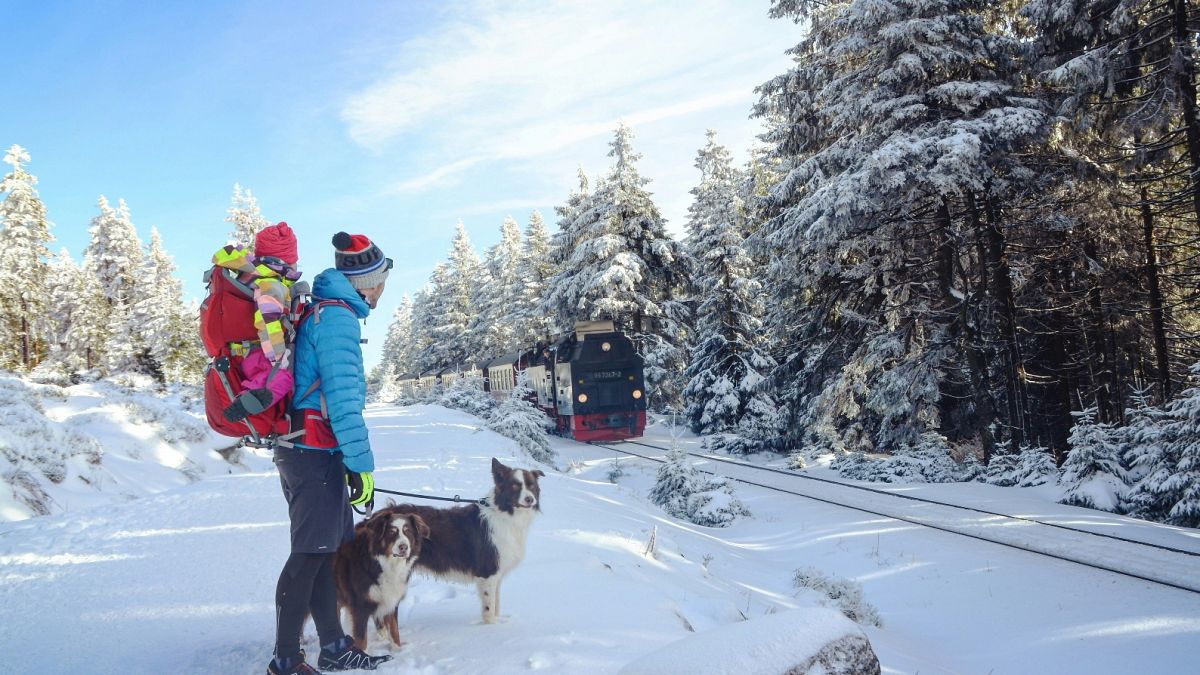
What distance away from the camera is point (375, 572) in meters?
3.46

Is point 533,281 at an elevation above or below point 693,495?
above

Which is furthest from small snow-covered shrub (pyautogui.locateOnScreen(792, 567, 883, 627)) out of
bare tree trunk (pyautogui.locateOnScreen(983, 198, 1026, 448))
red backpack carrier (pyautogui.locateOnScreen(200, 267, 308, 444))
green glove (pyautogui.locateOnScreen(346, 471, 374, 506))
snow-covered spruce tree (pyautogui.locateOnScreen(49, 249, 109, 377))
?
snow-covered spruce tree (pyautogui.locateOnScreen(49, 249, 109, 377))

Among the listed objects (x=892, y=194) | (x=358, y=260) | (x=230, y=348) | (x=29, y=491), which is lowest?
(x=29, y=491)

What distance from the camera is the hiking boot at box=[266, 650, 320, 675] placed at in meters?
2.97

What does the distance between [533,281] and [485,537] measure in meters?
37.4

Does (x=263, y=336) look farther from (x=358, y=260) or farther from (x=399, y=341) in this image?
(x=399, y=341)

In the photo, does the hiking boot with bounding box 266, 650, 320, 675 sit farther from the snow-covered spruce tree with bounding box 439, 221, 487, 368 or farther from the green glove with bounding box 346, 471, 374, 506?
the snow-covered spruce tree with bounding box 439, 221, 487, 368

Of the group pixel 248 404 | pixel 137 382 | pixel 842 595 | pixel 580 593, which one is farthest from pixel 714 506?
pixel 137 382

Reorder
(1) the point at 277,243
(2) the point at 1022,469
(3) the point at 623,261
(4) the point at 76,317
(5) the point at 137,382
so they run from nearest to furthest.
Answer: (1) the point at 277,243
(2) the point at 1022,469
(5) the point at 137,382
(3) the point at 623,261
(4) the point at 76,317

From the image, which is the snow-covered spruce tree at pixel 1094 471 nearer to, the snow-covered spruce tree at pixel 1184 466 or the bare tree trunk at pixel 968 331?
the snow-covered spruce tree at pixel 1184 466

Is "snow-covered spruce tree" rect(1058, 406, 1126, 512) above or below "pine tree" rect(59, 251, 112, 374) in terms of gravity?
below

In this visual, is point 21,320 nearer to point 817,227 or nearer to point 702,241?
point 702,241

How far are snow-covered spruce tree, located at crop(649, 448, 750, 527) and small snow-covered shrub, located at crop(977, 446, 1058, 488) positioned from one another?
5041 millimetres

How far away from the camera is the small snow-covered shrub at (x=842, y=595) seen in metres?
6.65
